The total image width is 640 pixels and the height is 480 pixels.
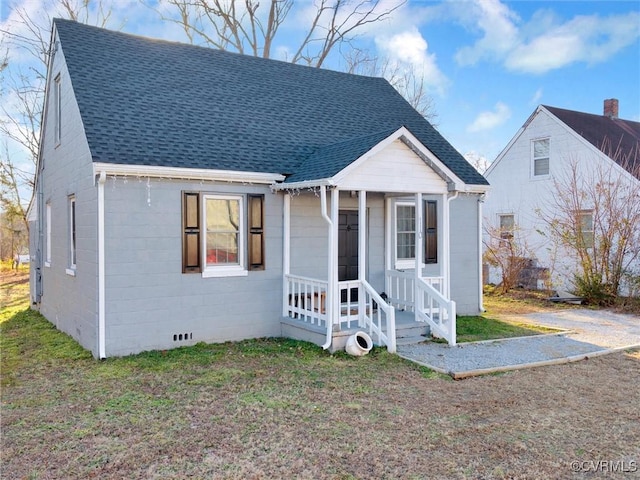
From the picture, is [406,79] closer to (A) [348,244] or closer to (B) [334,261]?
(A) [348,244]

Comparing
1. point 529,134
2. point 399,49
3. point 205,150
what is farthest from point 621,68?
point 205,150

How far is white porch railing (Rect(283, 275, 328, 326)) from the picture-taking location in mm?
8758

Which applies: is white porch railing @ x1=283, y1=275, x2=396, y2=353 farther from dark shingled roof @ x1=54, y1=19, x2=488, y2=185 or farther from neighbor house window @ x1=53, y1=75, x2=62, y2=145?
neighbor house window @ x1=53, y1=75, x2=62, y2=145

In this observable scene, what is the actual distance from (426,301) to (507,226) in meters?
8.90

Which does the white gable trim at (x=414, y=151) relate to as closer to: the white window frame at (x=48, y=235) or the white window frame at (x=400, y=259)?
the white window frame at (x=400, y=259)

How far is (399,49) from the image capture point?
25453mm

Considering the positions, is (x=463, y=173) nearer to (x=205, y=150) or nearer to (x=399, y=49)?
(x=205, y=150)

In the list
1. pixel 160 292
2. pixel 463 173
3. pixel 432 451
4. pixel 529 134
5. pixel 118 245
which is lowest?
pixel 432 451

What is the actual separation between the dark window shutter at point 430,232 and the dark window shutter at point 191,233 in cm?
517

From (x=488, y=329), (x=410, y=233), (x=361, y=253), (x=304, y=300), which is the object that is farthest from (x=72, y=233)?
(x=488, y=329)

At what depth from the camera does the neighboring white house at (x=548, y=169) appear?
1579cm

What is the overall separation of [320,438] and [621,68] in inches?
732
